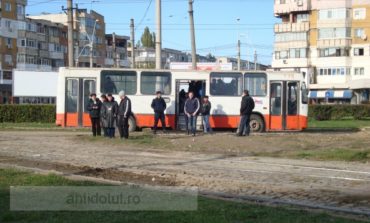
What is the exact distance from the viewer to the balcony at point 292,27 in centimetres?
9475

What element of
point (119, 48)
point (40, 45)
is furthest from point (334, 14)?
point (119, 48)

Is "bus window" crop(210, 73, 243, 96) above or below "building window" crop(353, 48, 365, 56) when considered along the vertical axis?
below

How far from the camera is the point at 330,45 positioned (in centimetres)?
9144

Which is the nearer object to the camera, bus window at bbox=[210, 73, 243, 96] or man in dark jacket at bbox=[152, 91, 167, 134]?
man in dark jacket at bbox=[152, 91, 167, 134]

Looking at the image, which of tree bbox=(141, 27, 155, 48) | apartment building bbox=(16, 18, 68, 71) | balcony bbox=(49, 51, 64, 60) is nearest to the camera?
apartment building bbox=(16, 18, 68, 71)

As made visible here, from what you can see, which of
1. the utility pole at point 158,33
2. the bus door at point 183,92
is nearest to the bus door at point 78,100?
the bus door at point 183,92

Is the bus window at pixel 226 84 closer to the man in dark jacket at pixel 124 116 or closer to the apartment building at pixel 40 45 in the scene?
the man in dark jacket at pixel 124 116

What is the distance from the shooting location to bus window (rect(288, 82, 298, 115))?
96.0 feet

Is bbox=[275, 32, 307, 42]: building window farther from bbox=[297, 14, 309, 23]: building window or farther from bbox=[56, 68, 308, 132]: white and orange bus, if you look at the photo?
bbox=[56, 68, 308, 132]: white and orange bus

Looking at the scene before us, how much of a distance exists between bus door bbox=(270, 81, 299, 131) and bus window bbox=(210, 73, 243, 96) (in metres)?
1.69

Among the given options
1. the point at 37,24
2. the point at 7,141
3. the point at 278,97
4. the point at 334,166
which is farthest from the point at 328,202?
the point at 37,24

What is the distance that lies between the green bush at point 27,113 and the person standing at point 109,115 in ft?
53.0

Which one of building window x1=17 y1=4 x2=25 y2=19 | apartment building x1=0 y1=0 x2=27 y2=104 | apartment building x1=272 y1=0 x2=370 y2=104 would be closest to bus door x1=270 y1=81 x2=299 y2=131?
apartment building x1=272 y1=0 x2=370 y2=104

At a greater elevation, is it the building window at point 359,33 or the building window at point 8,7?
the building window at point 8,7
